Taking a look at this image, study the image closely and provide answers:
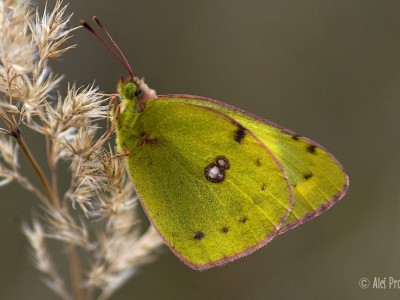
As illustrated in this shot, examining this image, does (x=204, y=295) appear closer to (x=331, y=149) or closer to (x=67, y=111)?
(x=331, y=149)

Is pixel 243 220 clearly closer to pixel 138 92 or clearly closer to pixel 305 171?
pixel 305 171

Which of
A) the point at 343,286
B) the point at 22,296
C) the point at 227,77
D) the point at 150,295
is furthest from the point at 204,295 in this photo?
the point at 227,77

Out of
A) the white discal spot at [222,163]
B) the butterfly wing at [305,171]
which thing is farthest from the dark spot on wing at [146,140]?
the white discal spot at [222,163]

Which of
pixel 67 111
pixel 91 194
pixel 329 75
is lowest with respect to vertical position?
pixel 91 194

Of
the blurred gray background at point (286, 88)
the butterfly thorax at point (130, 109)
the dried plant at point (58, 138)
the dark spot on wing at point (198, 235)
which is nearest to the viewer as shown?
the dried plant at point (58, 138)

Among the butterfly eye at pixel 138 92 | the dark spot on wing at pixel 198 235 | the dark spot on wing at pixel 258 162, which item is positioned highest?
the butterfly eye at pixel 138 92

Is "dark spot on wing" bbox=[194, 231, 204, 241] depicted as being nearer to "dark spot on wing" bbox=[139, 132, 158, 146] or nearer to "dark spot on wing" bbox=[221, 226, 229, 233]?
"dark spot on wing" bbox=[221, 226, 229, 233]

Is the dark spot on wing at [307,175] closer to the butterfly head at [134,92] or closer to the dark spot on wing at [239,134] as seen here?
the dark spot on wing at [239,134]
